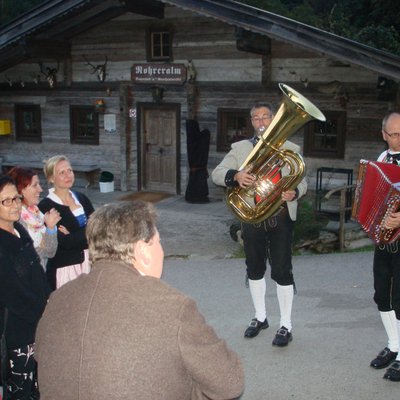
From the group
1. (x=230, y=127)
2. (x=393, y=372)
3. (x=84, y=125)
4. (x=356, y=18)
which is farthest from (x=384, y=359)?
(x=356, y=18)

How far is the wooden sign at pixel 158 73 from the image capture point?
40.1 ft

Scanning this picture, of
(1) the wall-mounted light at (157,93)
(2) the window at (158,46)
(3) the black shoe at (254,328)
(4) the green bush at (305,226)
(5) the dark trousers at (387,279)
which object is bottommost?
(3) the black shoe at (254,328)

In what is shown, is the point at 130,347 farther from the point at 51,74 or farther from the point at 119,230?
the point at 51,74

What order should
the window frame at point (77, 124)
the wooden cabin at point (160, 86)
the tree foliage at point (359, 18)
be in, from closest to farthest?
the wooden cabin at point (160, 86), the window frame at point (77, 124), the tree foliage at point (359, 18)

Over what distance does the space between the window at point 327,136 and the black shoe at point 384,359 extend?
6.95m

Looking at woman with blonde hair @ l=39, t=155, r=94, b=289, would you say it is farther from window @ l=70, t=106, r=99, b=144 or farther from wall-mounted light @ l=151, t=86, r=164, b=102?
window @ l=70, t=106, r=99, b=144

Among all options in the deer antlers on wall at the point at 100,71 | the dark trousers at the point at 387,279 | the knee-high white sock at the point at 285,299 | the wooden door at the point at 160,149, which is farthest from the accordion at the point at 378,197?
the deer antlers on wall at the point at 100,71

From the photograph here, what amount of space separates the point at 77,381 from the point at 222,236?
7.74 metres

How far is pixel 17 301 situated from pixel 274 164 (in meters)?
2.23

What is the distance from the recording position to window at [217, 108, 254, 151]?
12.0 meters

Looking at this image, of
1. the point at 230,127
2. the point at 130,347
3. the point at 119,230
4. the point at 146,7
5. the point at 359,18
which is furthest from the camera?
the point at 359,18

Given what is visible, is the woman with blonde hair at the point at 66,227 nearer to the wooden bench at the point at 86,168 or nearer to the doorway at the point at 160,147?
the doorway at the point at 160,147

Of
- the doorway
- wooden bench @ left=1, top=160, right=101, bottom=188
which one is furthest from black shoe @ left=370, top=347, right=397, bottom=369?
wooden bench @ left=1, top=160, right=101, bottom=188

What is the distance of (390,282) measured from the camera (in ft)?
14.2
